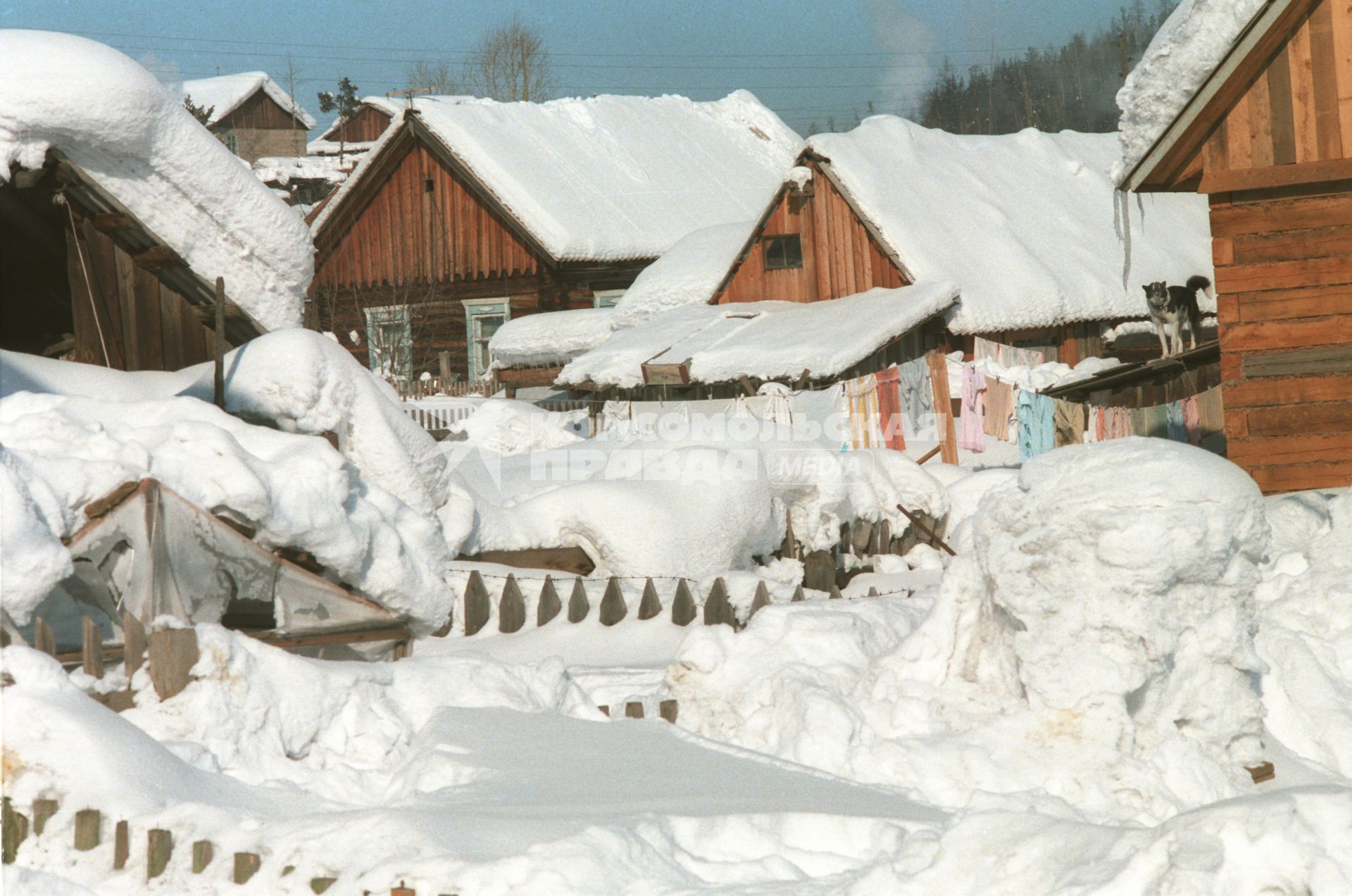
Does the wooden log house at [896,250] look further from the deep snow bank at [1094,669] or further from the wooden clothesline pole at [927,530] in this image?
the deep snow bank at [1094,669]

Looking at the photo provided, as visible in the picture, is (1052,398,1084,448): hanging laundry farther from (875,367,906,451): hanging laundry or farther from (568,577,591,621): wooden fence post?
(568,577,591,621): wooden fence post

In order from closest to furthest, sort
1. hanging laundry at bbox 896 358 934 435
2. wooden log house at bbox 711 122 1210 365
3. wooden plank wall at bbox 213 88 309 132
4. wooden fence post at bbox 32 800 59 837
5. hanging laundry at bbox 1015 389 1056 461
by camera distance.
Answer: wooden fence post at bbox 32 800 59 837 → hanging laundry at bbox 1015 389 1056 461 → hanging laundry at bbox 896 358 934 435 → wooden log house at bbox 711 122 1210 365 → wooden plank wall at bbox 213 88 309 132

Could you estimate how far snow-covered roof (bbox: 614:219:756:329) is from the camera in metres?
25.8

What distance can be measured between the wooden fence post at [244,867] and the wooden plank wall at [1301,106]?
9.37 m

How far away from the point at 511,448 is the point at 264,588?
13894 mm

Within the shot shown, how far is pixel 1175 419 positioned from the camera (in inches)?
549

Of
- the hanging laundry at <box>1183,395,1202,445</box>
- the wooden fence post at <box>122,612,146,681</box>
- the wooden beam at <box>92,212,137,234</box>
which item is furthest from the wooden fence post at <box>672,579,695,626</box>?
the hanging laundry at <box>1183,395,1202,445</box>

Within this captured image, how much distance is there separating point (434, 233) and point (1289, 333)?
23.4 metres

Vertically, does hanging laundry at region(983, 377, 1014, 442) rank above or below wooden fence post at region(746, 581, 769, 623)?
above

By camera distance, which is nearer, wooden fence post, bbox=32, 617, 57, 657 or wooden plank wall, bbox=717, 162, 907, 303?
wooden fence post, bbox=32, 617, 57, 657

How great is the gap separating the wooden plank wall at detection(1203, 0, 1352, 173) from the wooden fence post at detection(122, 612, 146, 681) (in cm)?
879

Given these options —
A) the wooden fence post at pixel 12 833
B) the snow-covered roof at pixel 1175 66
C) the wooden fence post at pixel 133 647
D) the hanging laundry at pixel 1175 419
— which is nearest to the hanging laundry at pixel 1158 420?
the hanging laundry at pixel 1175 419

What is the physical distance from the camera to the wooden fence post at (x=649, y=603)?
1030cm

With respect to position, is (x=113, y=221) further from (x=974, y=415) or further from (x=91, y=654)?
(x=974, y=415)
